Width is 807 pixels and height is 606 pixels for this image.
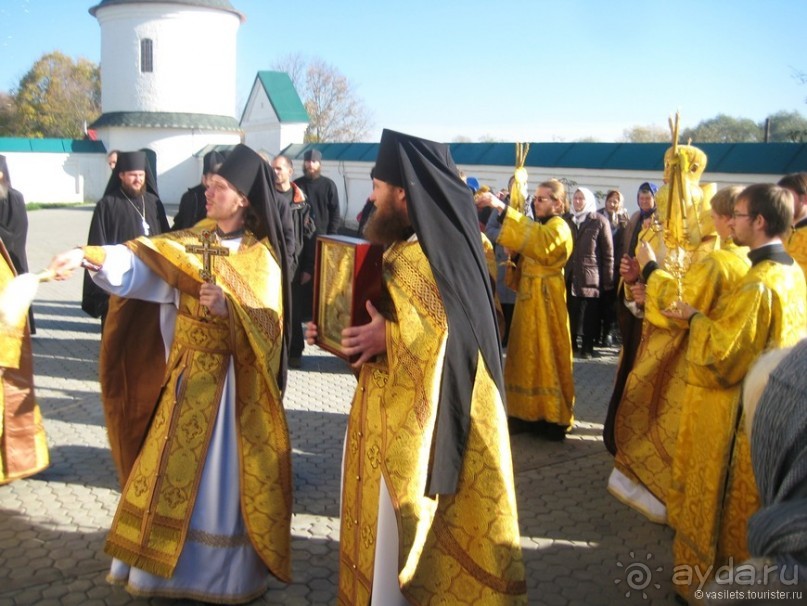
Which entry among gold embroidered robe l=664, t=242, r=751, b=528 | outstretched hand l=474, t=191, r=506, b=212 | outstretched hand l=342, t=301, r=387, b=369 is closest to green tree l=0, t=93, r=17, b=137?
outstretched hand l=474, t=191, r=506, b=212

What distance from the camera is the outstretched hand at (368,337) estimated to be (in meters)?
2.70

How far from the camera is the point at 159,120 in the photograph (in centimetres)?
3375

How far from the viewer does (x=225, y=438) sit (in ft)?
11.5

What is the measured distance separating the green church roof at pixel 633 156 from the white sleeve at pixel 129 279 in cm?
810

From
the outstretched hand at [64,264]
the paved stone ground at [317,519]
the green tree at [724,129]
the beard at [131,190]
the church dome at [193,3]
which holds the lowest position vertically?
the paved stone ground at [317,519]

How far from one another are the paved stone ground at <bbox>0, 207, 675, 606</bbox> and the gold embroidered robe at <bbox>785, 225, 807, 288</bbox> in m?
1.88

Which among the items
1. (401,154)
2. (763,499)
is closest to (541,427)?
(401,154)

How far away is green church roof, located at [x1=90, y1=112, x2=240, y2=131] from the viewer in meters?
33.7

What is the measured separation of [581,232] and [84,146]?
31.1 meters

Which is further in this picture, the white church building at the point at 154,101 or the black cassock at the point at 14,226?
the white church building at the point at 154,101

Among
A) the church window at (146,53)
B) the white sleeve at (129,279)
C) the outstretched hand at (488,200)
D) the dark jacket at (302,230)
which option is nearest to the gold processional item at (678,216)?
the outstretched hand at (488,200)

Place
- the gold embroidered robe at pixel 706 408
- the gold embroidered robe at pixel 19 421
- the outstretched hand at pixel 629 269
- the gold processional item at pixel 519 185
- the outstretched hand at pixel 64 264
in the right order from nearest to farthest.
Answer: the outstretched hand at pixel 64 264 < the gold embroidered robe at pixel 706 408 < the outstretched hand at pixel 629 269 < the gold embroidered robe at pixel 19 421 < the gold processional item at pixel 519 185

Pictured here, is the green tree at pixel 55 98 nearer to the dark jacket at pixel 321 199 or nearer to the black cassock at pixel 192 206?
the dark jacket at pixel 321 199

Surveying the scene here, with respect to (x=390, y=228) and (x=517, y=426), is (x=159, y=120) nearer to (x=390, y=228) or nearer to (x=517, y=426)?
(x=517, y=426)
